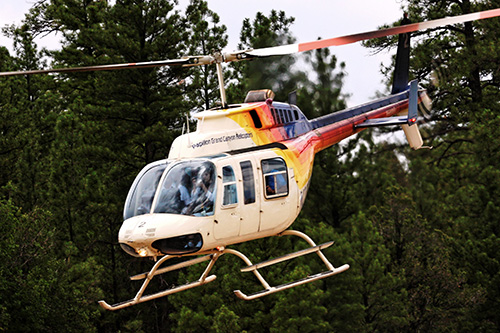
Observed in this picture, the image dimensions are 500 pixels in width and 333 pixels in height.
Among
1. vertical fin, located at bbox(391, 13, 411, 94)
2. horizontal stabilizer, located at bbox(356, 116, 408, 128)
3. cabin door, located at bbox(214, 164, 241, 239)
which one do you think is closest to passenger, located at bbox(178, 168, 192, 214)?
cabin door, located at bbox(214, 164, 241, 239)

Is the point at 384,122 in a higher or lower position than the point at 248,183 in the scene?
higher

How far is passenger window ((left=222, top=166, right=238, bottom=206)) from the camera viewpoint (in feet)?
51.5

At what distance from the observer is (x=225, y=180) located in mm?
15734

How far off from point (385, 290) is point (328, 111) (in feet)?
22.4

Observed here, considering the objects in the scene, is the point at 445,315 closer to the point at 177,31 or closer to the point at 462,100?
the point at 462,100

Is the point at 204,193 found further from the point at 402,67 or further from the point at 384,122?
the point at 402,67

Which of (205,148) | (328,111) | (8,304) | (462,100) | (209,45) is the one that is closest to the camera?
(205,148)

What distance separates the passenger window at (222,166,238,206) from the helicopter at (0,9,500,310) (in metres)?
0.02

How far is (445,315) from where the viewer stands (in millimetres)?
34438

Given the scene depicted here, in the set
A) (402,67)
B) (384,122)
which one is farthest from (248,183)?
(402,67)


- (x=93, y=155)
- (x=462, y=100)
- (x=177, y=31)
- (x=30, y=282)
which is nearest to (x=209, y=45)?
(x=177, y=31)

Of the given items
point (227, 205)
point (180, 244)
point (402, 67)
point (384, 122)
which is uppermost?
point (402, 67)

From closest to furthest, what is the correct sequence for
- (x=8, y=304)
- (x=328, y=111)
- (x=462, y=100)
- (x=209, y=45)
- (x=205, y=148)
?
1. (x=205, y=148)
2. (x=8, y=304)
3. (x=328, y=111)
4. (x=462, y=100)
5. (x=209, y=45)

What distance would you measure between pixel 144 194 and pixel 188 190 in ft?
2.40
